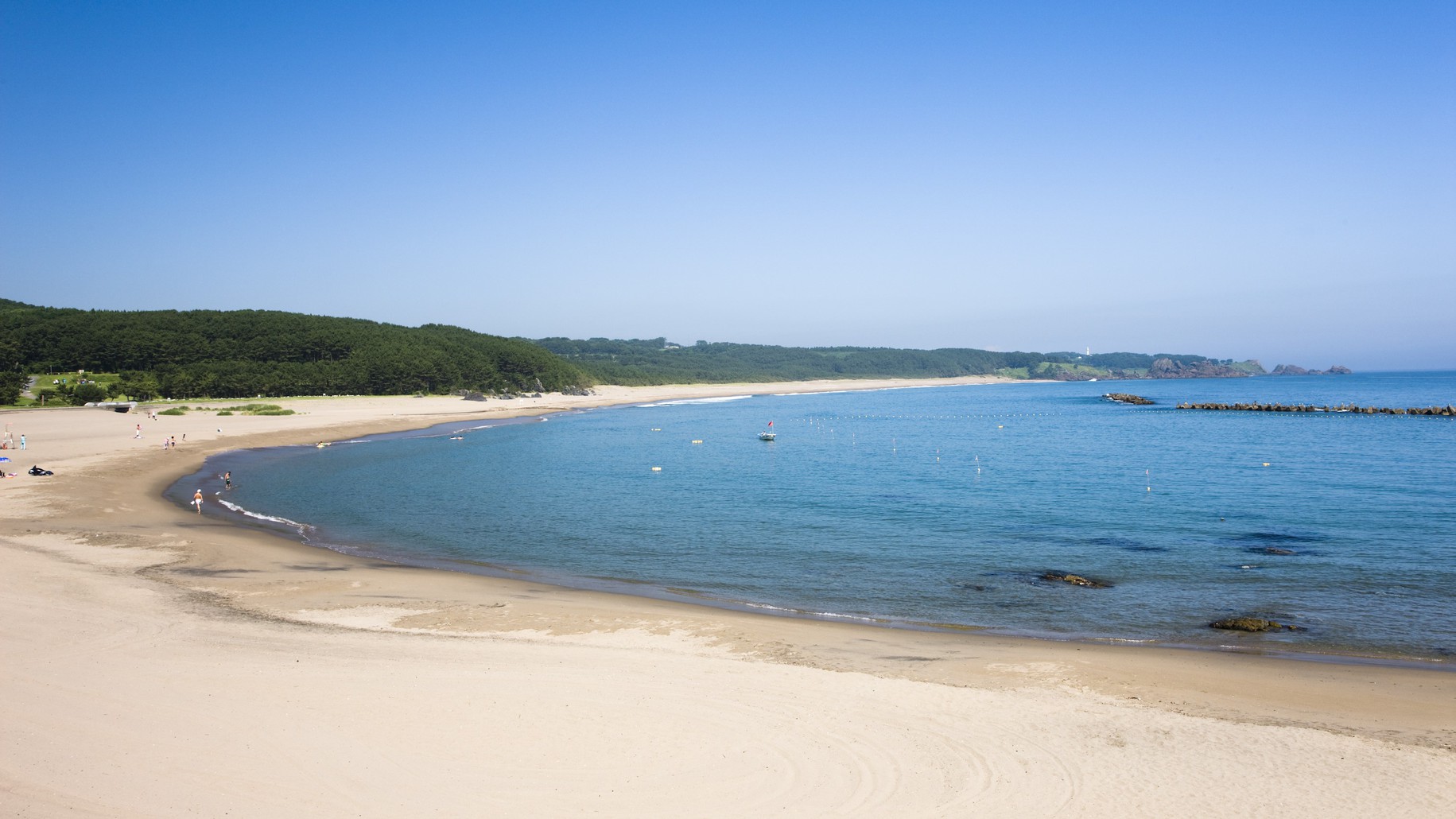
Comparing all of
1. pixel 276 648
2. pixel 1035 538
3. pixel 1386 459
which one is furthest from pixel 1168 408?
pixel 276 648

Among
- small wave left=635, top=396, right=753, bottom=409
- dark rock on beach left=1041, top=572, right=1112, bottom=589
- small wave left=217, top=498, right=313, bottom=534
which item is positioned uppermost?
small wave left=635, top=396, right=753, bottom=409

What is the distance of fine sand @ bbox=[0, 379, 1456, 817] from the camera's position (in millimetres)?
8859

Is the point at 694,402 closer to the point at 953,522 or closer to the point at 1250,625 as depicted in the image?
the point at 953,522

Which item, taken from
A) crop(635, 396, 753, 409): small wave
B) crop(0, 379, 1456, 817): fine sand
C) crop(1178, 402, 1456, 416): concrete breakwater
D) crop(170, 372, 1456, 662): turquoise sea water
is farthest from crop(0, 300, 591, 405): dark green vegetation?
crop(1178, 402, 1456, 416): concrete breakwater

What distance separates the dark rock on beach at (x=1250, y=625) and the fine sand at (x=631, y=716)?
165cm

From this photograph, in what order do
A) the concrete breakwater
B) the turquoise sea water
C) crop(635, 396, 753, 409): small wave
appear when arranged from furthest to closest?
crop(635, 396, 753, 409): small wave → the concrete breakwater → the turquoise sea water

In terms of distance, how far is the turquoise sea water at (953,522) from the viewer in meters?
18.0

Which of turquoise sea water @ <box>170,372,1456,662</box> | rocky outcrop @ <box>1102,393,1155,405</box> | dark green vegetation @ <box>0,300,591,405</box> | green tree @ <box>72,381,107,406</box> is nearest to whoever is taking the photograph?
turquoise sea water @ <box>170,372,1456,662</box>

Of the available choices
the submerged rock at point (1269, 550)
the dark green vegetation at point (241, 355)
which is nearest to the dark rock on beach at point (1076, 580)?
the submerged rock at point (1269, 550)

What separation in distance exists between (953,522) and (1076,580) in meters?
8.26

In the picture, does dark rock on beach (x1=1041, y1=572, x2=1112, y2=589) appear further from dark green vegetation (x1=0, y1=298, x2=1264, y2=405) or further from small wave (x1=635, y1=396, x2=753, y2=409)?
small wave (x1=635, y1=396, x2=753, y2=409)

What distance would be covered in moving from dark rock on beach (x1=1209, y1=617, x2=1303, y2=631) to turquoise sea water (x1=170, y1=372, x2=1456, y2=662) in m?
0.32

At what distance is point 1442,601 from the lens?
17.8 meters

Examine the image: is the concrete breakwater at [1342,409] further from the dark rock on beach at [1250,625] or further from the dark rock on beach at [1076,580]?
the dark rock on beach at [1250,625]
